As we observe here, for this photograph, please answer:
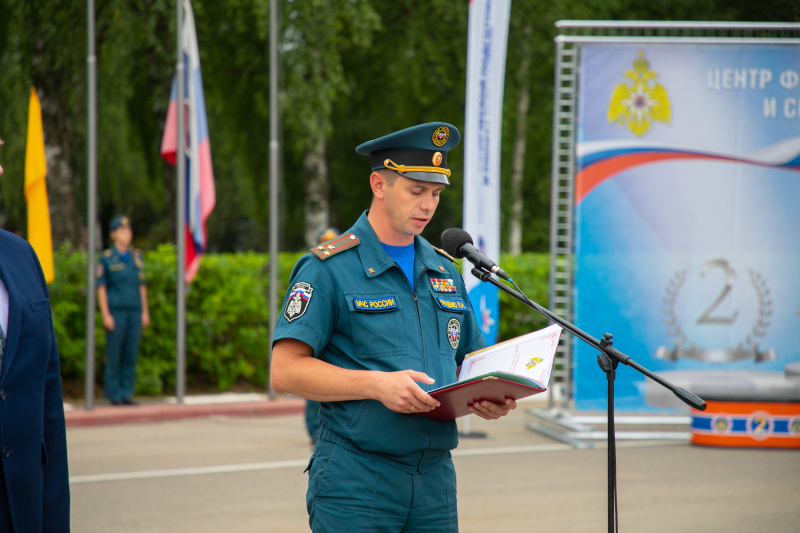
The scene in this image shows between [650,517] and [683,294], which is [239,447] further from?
[683,294]

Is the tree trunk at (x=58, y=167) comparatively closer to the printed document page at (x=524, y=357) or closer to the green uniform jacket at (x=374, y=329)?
the green uniform jacket at (x=374, y=329)

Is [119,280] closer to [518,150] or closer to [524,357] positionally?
[524,357]

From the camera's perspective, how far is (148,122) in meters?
19.0

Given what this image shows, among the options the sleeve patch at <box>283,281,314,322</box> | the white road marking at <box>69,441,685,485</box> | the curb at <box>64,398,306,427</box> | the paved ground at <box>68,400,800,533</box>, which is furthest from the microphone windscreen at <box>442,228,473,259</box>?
the curb at <box>64,398,306,427</box>

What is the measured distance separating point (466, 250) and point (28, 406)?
1494 millimetres

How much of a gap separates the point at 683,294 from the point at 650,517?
11.0ft

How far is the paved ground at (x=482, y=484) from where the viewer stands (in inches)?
240

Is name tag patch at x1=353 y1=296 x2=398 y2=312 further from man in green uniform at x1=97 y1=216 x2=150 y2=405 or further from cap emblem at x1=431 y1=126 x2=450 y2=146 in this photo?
man in green uniform at x1=97 y1=216 x2=150 y2=405

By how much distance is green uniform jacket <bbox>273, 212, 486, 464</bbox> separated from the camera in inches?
108

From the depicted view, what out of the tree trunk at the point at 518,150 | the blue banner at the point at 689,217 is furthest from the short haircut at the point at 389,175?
the tree trunk at the point at 518,150

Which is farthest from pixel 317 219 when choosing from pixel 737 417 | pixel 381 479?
pixel 381 479

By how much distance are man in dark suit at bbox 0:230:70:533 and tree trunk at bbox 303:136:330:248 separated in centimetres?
1512

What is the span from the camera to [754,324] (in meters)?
8.99

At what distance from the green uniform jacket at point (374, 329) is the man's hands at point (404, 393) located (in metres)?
0.18
